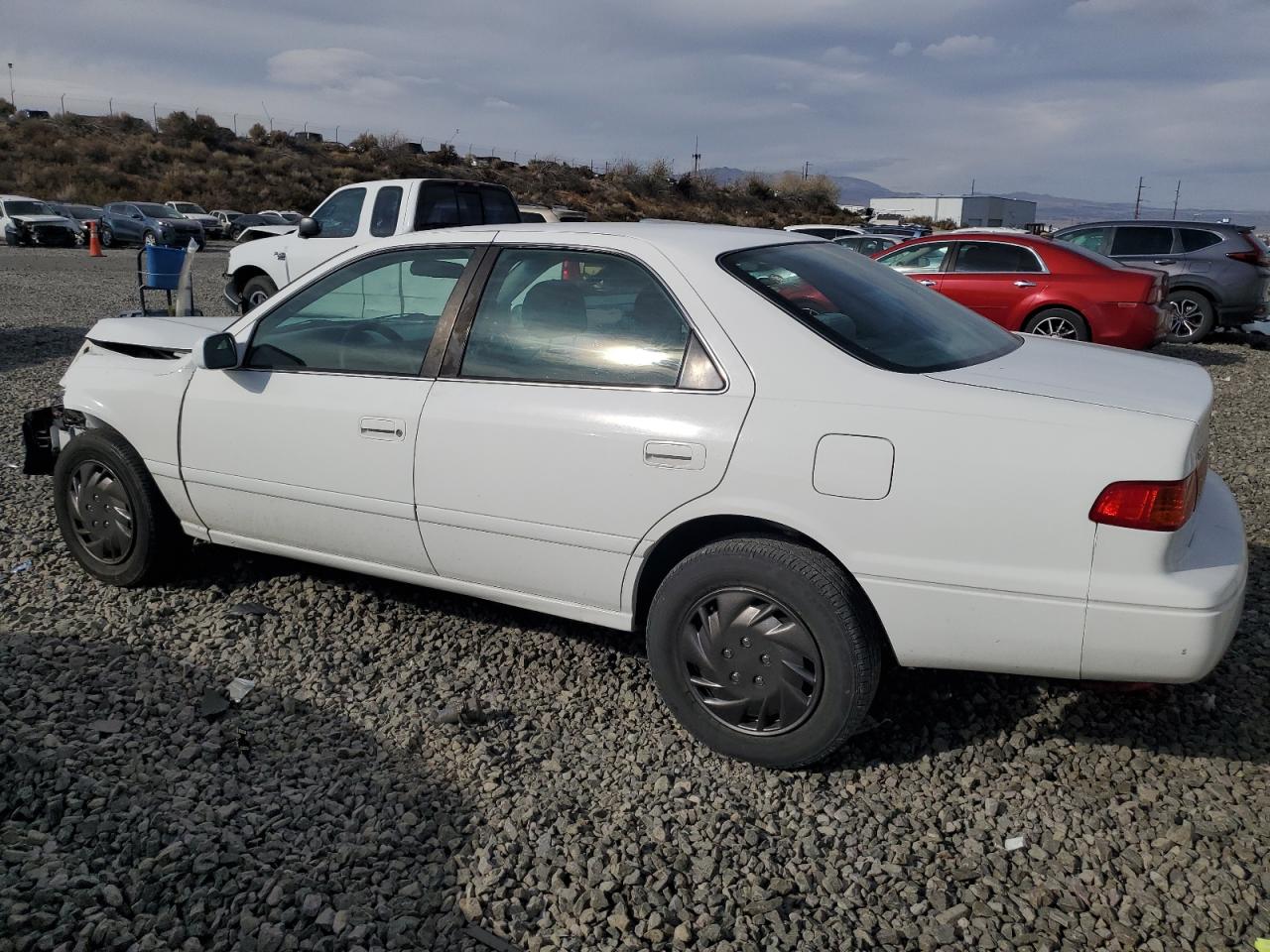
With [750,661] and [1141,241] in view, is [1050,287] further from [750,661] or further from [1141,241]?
[750,661]

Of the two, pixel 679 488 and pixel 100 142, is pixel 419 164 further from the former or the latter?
pixel 679 488

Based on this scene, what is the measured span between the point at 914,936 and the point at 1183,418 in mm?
1525

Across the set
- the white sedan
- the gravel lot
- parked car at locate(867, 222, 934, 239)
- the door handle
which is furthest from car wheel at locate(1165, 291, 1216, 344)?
the door handle

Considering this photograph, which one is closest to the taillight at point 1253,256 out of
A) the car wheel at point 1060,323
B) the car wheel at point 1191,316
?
the car wheel at point 1191,316

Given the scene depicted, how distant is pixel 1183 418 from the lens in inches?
109

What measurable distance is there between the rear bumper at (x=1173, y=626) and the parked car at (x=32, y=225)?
112ft

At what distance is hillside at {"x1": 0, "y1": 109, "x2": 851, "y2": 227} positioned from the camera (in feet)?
160

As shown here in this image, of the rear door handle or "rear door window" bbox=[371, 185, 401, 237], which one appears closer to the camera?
the rear door handle

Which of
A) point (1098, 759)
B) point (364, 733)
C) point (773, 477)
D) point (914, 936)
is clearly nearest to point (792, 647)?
point (773, 477)

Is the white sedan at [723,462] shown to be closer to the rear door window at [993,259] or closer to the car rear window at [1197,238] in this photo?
the rear door window at [993,259]

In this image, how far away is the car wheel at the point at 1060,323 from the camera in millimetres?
10703

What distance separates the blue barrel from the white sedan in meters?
6.39

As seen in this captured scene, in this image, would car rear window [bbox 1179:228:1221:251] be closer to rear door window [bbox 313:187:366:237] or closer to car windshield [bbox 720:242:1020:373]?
rear door window [bbox 313:187:366:237]

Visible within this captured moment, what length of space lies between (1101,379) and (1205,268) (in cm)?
1195
